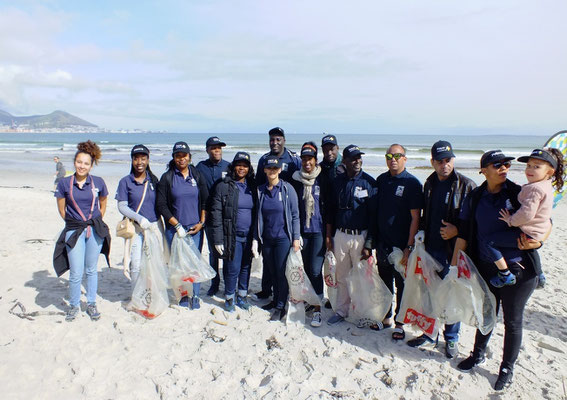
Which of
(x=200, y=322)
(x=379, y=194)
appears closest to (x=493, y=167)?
(x=379, y=194)

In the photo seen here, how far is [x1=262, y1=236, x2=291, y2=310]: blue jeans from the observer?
12.5 ft

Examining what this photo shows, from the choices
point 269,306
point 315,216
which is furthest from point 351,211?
point 269,306

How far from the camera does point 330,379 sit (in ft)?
9.82

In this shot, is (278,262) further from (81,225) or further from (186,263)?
(81,225)

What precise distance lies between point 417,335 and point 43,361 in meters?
3.47

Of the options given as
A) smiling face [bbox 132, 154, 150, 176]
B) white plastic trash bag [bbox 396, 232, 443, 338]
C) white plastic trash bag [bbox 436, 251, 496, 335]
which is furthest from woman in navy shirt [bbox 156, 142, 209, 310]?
white plastic trash bag [bbox 436, 251, 496, 335]

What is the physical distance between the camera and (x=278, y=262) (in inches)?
151

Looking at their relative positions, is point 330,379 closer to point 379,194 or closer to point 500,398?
point 500,398

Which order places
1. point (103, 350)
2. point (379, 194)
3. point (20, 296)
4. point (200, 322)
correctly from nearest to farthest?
point (103, 350)
point (379, 194)
point (200, 322)
point (20, 296)

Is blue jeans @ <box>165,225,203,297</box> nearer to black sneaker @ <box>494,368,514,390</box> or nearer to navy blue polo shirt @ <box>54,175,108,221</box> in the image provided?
navy blue polo shirt @ <box>54,175,108,221</box>

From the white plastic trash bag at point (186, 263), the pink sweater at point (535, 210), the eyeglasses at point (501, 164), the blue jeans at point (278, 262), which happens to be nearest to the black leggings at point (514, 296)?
the pink sweater at point (535, 210)

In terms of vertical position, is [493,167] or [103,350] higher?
[493,167]

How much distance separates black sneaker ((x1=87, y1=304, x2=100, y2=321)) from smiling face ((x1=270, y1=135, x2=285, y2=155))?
103 inches

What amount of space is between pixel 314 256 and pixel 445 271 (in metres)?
1.32
